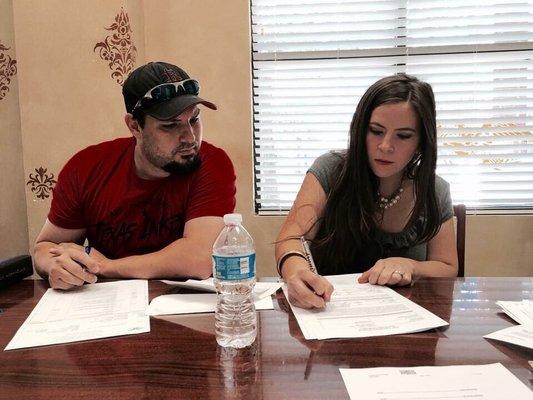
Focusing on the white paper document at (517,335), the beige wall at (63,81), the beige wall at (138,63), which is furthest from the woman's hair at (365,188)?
the beige wall at (63,81)

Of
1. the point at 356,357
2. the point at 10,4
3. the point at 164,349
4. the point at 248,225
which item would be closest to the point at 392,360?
the point at 356,357

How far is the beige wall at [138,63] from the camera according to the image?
2330mm

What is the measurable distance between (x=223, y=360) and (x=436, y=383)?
1.16ft

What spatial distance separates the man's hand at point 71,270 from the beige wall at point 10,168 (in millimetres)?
1467

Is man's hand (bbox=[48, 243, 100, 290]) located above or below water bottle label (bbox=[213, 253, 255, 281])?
below

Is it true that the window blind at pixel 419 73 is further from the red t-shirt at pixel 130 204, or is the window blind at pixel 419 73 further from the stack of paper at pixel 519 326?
the stack of paper at pixel 519 326

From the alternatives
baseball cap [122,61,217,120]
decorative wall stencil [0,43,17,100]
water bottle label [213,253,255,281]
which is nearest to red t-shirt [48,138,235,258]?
baseball cap [122,61,217,120]

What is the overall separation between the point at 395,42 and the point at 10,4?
80.3 inches

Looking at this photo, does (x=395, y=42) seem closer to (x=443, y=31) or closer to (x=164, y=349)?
(x=443, y=31)

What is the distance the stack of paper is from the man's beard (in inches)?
41.2

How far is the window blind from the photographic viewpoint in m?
2.49

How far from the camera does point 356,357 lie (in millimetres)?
820

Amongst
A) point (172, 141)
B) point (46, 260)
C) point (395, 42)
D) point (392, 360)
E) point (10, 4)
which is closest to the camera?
point (392, 360)

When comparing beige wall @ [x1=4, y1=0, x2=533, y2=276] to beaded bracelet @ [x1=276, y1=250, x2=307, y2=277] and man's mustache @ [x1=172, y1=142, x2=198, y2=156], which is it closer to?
man's mustache @ [x1=172, y1=142, x2=198, y2=156]
